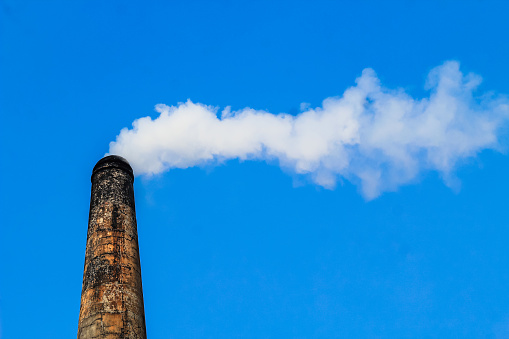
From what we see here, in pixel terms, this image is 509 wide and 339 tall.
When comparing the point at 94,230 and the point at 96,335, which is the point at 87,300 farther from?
the point at 94,230

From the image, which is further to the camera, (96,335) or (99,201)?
(99,201)

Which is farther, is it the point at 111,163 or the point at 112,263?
the point at 111,163

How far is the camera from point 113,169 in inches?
382

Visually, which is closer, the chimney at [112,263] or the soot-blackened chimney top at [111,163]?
the chimney at [112,263]

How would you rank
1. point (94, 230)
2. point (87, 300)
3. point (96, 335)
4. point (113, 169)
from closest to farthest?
point (96, 335) → point (87, 300) → point (94, 230) → point (113, 169)

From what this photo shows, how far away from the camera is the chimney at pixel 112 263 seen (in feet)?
25.5

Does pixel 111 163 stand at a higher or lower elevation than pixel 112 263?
higher

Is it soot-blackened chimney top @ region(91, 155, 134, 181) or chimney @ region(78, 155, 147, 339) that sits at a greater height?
soot-blackened chimney top @ region(91, 155, 134, 181)

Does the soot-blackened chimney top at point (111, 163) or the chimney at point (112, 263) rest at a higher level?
the soot-blackened chimney top at point (111, 163)

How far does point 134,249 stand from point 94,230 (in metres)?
0.83

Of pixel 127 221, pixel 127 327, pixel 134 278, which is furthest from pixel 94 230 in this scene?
pixel 127 327

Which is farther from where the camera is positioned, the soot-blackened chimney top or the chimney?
the soot-blackened chimney top

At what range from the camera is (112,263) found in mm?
8359

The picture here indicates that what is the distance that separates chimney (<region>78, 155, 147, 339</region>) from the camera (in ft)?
25.5
